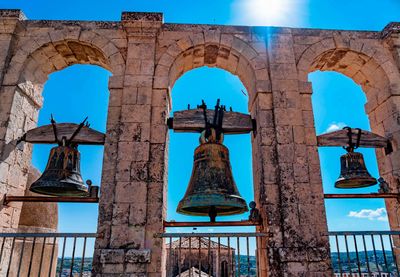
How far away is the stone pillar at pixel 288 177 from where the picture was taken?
4.08m

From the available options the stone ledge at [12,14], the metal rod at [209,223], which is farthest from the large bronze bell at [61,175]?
the stone ledge at [12,14]

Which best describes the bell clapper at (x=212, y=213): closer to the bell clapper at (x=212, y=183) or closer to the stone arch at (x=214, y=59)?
the bell clapper at (x=212, y=183)

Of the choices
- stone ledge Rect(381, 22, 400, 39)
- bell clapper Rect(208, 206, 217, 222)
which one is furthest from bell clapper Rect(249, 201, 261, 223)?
stone ledge Rect(381, 22, 400, 39)

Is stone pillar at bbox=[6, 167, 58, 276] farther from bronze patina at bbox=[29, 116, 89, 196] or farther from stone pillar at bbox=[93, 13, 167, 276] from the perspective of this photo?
stone pillar at bbox=[93, 13, 167, 276]

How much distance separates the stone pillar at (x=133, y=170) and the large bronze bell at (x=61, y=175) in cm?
46

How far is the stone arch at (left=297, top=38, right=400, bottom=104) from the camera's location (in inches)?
211

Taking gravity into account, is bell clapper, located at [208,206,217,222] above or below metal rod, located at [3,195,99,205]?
below

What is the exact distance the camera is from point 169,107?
5.30 m

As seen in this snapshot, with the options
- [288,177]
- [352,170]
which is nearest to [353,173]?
[352,170]

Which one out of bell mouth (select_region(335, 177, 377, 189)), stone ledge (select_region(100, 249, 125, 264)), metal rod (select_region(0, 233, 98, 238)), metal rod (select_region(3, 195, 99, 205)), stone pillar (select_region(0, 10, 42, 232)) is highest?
stone pillar (select_region(0, 10, 42, 232))

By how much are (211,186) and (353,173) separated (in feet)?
7.80

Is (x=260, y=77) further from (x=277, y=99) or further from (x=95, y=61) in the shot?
(x=95, y=61)

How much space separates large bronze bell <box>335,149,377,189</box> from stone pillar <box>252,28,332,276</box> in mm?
634

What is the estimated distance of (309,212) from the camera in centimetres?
431
